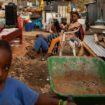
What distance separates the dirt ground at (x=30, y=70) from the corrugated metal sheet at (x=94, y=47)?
4.74ft

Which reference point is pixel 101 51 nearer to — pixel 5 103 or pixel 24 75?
pixel 24 75

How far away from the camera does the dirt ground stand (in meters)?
7.16

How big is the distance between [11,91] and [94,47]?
24.6ft

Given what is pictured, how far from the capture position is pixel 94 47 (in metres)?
9.15

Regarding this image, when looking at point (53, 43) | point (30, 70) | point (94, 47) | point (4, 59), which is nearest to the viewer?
point (4, 59)

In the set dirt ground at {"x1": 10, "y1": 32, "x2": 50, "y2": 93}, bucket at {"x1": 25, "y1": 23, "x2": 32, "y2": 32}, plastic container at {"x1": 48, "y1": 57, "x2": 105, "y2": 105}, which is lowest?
dirt ground at {"x1": 10, "y1": 32, "x2": 50, "y2": 93}

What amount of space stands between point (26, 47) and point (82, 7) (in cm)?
935

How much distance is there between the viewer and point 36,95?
74.0 inches

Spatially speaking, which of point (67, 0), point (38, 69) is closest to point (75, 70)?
point (38, 69)

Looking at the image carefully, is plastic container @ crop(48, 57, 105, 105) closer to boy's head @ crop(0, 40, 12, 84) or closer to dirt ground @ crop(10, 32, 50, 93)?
dirt ground @ crop(10, 32, 50, 93)

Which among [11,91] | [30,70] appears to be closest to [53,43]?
[30,70]

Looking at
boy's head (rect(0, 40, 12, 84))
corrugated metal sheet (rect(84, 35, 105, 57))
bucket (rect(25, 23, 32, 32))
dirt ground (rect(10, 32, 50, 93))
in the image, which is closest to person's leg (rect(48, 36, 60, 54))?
dirt ground (rect(10, 32, 50, 93))

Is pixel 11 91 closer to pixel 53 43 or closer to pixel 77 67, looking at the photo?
pixel 77 67

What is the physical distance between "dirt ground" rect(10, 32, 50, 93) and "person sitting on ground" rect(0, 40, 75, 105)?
A: 15.7 ft
